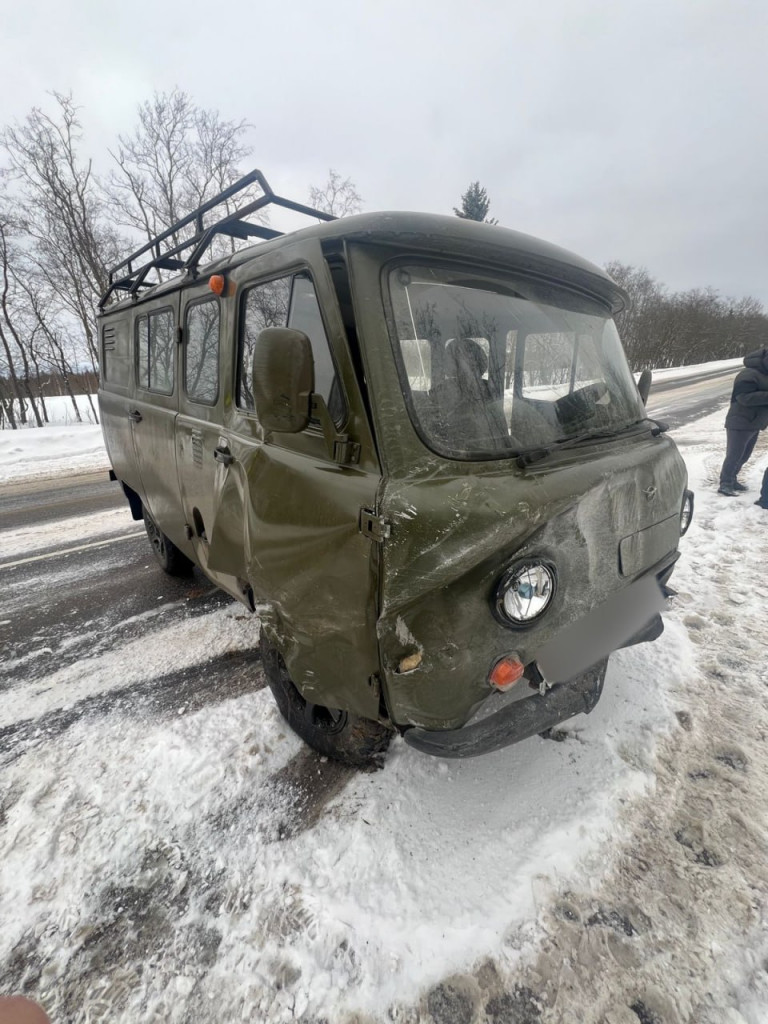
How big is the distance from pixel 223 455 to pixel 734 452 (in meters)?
6.70

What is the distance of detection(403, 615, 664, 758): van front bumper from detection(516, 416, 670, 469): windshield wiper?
3.00 feet

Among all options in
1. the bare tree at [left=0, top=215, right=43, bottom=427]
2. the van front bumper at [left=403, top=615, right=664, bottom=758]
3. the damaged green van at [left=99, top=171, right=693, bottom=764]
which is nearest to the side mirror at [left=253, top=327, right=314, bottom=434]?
the damaged green van at [left=99, top=171, right=693, bottom=764]

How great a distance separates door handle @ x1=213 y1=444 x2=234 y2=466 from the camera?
2270 mm

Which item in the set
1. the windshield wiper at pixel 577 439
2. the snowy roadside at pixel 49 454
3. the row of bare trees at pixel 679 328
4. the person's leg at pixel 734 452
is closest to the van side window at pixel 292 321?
the windshield wiper at pixel 577 439

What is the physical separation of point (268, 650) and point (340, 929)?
1149 mm

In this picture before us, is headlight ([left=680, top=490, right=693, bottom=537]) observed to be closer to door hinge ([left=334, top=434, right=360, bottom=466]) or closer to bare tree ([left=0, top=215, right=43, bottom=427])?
door hinge ([left=334, top=434, right=360, bottom=466])

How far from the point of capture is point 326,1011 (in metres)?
1.40

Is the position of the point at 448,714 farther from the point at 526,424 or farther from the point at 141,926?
the point at 141,926

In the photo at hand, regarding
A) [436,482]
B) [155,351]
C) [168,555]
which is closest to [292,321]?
[436,482]

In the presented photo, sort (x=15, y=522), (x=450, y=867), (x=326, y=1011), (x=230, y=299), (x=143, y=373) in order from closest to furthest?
(x=326, y=1011) → (x=450, y=867) → (x=230, y=299) → (x=143, y=373) → (x=15, y=522)

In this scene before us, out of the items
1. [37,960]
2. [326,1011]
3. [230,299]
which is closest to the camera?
[326,1011]

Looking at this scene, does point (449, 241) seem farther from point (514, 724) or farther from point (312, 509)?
point (514, 724)

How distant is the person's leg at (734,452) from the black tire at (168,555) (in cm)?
689

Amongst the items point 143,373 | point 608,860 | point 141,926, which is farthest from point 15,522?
point 608,860
